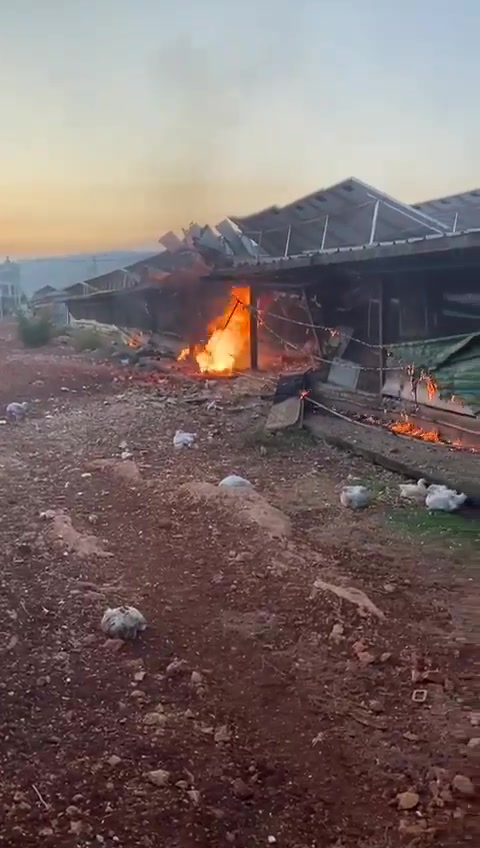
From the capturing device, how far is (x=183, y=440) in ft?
28.7

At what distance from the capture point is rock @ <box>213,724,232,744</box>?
314cm

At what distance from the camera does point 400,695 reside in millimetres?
3533

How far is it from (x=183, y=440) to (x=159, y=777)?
6.04 m

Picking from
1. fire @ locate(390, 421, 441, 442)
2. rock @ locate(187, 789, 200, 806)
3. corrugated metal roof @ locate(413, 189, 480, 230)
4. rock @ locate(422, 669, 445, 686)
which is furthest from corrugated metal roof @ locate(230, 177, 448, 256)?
rock @ locate(187, 789, 200, 806)

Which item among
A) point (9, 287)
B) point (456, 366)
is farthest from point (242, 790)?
point (9, 287)

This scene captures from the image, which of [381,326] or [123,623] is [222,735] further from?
[381,326]

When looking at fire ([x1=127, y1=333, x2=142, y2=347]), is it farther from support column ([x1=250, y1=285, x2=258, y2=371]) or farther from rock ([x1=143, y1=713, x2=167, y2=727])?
rock ([x1=143, y1=713, x2=167, y2=727])

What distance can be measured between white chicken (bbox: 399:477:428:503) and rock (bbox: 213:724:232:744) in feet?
12.5

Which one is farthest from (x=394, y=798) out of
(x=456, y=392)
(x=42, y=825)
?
(x=456, y=392)

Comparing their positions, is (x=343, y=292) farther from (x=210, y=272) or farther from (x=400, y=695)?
(x=400, y=695)

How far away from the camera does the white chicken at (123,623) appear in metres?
4.02

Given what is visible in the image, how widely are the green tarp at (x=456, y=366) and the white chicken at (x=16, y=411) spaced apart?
6.24 metres

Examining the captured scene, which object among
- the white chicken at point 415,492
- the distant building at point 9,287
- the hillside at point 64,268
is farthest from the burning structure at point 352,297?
the hillside at point 64,268

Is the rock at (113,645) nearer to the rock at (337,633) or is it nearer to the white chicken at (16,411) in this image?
the rock at (337,633)
